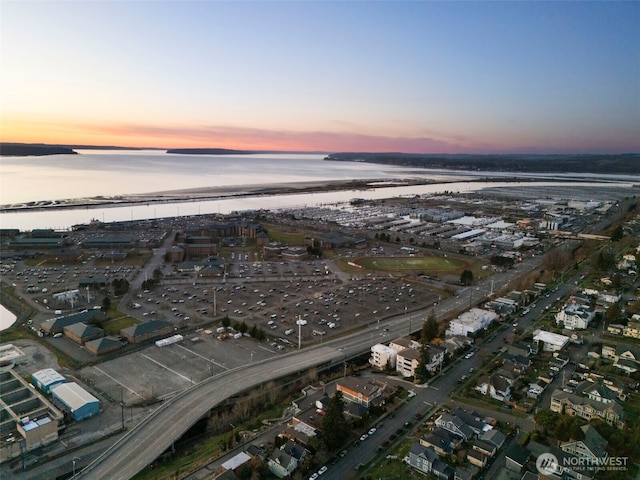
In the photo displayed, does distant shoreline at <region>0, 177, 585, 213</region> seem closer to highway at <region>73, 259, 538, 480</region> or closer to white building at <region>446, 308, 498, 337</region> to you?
highway at <region>73, 259, 538, 480</region>

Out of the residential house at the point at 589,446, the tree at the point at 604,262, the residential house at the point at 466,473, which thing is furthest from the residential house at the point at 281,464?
the tree at the point at 604,262

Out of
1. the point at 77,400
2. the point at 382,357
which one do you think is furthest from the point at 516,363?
the point at 77,400

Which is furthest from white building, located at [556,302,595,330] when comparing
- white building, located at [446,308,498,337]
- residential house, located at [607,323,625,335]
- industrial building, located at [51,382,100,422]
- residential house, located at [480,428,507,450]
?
industrial building, located at [51,382,100,422]

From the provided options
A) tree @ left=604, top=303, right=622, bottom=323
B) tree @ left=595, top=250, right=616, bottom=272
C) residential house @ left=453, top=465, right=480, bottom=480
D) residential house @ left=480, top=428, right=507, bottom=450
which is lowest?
residential house @ left=453, top=465, right=480, bottom=480

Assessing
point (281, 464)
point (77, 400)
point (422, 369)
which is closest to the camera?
point (281, 464)

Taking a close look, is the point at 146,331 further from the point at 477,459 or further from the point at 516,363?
the point at 516,363

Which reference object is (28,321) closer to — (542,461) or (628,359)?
(542,461)

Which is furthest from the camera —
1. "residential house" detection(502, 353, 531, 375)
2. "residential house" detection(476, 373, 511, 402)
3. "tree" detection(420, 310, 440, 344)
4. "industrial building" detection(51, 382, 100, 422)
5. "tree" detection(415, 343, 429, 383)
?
"tree" detection(420, 310, 440, 344)
